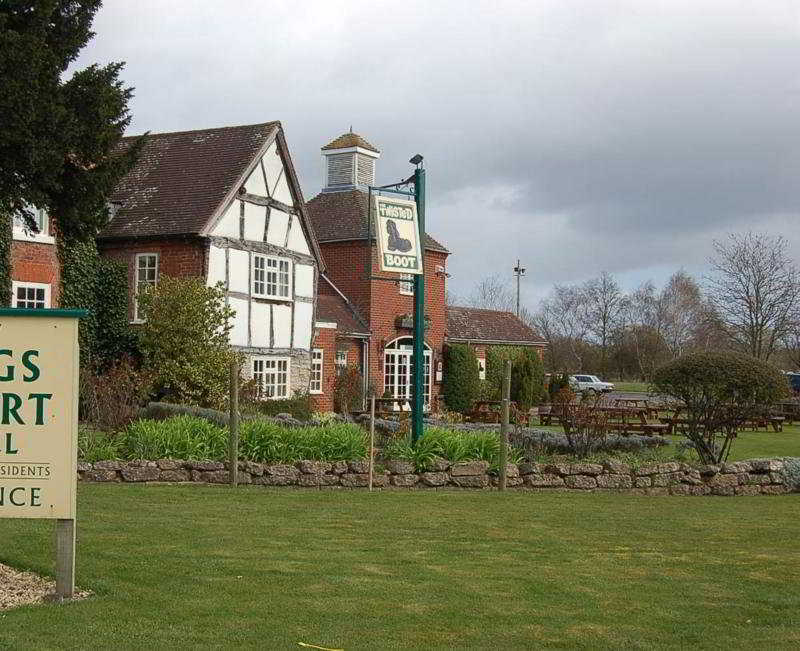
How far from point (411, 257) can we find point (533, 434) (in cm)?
554

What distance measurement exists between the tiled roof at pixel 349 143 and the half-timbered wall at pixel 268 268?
30.4ft

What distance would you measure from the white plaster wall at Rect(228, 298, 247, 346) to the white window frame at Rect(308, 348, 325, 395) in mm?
4711

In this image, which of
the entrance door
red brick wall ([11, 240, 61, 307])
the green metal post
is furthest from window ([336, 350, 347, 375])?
the green metal post

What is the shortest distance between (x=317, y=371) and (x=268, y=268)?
5.12 meters

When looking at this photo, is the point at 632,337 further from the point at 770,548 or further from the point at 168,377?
the point at 770,548

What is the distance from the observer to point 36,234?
24641mm

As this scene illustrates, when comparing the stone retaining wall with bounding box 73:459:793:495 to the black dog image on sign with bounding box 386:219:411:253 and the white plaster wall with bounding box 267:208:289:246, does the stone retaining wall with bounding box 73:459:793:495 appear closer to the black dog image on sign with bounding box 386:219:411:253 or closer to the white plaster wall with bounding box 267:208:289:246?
the black dog image on sign with bounding box 386:219:411:253

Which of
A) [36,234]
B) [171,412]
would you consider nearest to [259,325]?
[36,234]

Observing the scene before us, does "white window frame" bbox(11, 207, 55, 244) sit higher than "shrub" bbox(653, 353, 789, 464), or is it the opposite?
"white window frame" bbox(11, 207, 55, 244)

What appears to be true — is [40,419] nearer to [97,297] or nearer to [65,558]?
[65,558]

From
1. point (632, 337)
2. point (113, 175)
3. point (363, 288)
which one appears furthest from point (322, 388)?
point (632, 337)

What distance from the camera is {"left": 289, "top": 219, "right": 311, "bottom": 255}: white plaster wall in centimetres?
2992

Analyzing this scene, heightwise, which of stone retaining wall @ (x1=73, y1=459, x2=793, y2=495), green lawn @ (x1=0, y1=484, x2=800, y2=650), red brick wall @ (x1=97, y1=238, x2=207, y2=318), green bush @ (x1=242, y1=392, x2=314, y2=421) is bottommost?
green lawn @ (x1=0, y1=484, x2=800, y2=650)

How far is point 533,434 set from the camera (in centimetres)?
1952
